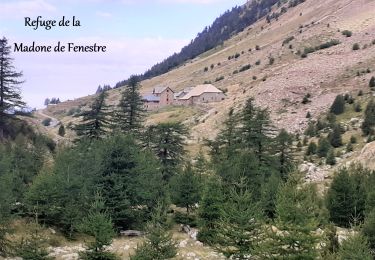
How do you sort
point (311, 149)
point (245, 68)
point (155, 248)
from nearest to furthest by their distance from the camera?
point (155, 248)
point (311, 149)
point (245, 68)

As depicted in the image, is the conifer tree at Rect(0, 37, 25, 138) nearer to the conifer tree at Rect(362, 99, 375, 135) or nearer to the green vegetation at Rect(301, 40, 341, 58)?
the conifer tree at Rect(362, 99, 375, 135)

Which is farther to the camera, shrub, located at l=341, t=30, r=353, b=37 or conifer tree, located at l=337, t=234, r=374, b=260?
shrub, located at l=341, t=30, r=353, b=37

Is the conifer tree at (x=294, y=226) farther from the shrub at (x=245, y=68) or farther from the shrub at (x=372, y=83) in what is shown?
the shrub at (x=245, y=68)

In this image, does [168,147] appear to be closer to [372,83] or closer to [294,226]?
[294,226]

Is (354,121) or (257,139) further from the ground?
(354,121)

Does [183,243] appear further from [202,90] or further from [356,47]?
[202,90]

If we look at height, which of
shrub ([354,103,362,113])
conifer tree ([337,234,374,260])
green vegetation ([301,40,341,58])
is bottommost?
conifer tree ([337,234,374,260])

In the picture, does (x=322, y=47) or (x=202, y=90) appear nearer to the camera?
(x=322, y=47)

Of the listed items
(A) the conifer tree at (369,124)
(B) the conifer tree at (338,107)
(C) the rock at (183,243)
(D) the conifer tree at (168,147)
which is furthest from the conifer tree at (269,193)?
(B) the conifer tree at (338,107)

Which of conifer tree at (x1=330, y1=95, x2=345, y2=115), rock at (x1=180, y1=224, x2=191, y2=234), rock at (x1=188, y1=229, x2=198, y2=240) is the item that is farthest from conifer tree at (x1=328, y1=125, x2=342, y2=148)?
rock at (x1=188, y1=229, x2=198, y2=240)

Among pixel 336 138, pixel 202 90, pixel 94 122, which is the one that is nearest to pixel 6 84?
pixel 94 122

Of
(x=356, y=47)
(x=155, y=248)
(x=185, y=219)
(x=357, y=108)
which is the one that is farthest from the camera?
(x=356, y=47)

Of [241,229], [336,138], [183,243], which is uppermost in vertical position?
[336,138]

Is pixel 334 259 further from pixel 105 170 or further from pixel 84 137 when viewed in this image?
pixel 84 137
